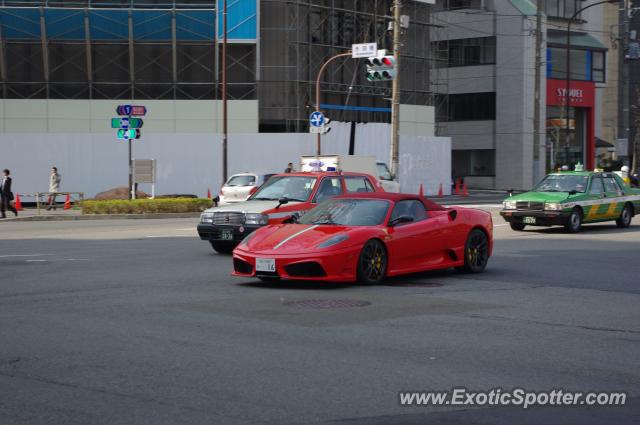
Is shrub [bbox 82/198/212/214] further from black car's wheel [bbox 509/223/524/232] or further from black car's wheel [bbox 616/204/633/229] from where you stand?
black car's wheel [bbox 616/204/633/229]

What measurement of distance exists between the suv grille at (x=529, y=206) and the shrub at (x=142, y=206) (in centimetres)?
1389

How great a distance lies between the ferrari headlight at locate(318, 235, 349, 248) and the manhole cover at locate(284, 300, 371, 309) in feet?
4.47

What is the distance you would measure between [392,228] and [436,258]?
46.9 inches

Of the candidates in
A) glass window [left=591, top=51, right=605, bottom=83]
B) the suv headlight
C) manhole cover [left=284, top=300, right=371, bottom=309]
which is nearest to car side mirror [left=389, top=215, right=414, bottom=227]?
manhole cover [left=284, top=300, right=371, bottom=309]

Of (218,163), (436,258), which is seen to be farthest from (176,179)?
(436,258)

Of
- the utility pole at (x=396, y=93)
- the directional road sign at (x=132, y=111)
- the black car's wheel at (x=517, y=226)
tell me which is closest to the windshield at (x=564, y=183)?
the black car's wheel at (x=517, y=226)

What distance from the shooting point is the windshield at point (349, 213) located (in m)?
14.3

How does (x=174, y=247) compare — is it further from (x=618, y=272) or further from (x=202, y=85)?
(x=202, y=85)

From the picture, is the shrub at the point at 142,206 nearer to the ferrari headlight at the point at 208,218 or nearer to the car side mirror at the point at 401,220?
the ferrari headlight at the point at 208,218

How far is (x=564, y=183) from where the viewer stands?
24.9 metres

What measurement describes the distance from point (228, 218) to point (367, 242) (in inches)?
203

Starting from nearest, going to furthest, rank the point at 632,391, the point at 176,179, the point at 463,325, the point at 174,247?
the point at 632,391 → the point at 463,325 → the point at 174,247 → the point at 176,179

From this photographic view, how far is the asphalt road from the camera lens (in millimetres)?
6789

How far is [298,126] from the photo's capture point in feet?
163
